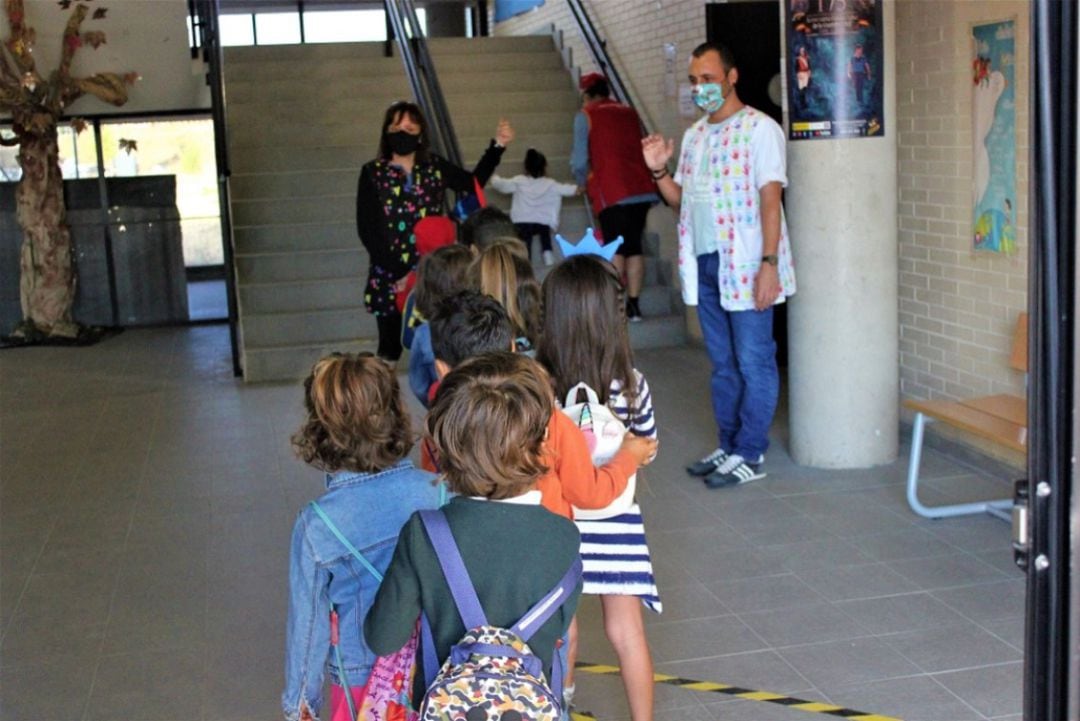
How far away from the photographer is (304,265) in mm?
10047

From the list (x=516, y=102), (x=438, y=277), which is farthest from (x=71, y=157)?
(x=438, y=277)

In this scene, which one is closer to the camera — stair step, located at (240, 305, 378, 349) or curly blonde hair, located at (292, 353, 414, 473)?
curly blonde hair, located at (292, 353, 414, 473)

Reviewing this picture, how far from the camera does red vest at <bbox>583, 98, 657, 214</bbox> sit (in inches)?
365

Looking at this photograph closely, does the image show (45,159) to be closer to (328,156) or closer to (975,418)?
(328,156)

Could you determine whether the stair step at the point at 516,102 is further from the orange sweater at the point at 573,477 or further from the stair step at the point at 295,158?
the orange sweater at the point at 573,477

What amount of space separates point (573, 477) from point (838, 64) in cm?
345

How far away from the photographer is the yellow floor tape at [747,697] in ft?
11.9

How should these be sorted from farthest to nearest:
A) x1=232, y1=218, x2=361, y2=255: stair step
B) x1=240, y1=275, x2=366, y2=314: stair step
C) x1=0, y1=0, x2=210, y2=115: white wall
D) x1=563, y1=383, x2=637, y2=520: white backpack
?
x1=0, y1=0, x2=210, y2=115: white wall
x1=232, y1=218, x2=361, y2=255: stair step
x1=240, y1=275, x2=366, y2=314: stair step
x1=563, y1=383, x2=637, y2=520: white backpack

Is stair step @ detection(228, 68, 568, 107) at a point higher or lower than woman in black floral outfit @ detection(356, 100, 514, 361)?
higher

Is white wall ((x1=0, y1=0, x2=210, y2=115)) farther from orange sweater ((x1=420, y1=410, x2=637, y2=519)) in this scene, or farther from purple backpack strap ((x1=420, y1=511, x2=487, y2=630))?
purple backpack strap ((x1=420, y1=511, x2=487, y2=630))

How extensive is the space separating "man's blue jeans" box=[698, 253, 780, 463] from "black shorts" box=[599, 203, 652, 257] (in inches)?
133

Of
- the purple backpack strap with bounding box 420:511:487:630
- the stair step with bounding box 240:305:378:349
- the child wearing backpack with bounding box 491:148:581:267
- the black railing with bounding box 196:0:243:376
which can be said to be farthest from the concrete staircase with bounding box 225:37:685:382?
the purple backpack strap with bounding box 420:511:487:630

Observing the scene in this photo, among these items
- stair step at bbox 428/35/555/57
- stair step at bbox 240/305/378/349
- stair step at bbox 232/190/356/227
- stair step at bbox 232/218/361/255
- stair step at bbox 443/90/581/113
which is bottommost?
stair step at bbox 240/305/378/349

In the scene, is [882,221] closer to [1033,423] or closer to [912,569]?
[912,569]
